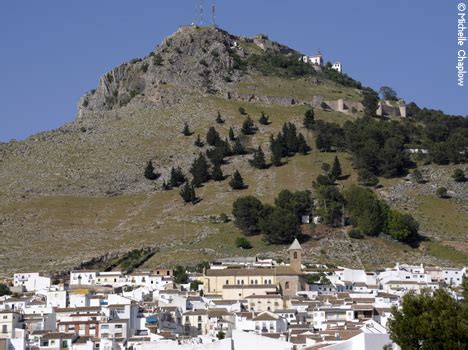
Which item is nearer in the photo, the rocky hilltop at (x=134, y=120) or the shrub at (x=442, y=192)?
the shrub at (x=442, y=192)

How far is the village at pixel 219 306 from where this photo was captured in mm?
65812

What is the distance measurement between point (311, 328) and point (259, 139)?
73.9 meters

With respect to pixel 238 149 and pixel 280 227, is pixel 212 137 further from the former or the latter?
pixel 280 227

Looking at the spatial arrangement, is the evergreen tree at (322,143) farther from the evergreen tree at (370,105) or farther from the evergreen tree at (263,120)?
the evergreen tree at (370,105)

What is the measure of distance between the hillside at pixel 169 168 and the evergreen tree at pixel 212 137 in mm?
2455

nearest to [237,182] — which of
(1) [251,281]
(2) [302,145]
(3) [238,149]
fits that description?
(3) [238,149]

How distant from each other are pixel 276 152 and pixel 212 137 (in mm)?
9596

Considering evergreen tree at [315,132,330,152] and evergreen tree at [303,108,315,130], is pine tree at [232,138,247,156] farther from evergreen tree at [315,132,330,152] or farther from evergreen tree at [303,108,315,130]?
evergreen tree at [303,108,315,130]

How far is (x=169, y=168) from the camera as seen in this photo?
142125mm

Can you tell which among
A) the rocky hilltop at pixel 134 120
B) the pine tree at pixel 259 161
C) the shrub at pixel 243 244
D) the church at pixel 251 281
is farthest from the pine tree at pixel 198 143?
the church at pixel 251 281

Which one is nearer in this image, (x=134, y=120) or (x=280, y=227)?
(x=280, y=227)

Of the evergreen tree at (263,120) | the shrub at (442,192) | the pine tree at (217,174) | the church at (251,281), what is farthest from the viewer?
the evergreen tree at (263,120)

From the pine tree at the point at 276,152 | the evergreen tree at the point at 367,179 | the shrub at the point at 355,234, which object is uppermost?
the pine tree at the point at 276,152

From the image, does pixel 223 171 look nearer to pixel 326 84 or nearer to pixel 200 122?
pixel 200 122
